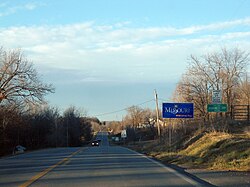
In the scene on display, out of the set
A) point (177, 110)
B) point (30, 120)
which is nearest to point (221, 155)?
point (177, 110)

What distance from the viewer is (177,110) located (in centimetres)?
3541

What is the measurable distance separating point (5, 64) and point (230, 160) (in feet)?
128

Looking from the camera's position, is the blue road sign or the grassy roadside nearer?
the grassy roadside

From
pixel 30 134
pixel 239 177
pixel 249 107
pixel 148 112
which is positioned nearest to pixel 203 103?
pixel 249 107

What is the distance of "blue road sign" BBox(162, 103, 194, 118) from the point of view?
35062 mm

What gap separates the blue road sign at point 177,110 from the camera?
35062 mm

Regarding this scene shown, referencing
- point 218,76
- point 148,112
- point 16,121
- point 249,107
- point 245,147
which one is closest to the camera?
point 245,147

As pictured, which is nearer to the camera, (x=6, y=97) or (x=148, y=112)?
(x=6, y=97)

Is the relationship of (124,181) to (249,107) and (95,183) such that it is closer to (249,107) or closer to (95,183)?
(95,183)

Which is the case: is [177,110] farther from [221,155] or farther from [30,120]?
[30,120]

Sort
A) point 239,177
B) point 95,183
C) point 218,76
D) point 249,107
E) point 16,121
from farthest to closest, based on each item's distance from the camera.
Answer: point 16,121
point 218,76
point 249,107
point 239,177
point 95,183

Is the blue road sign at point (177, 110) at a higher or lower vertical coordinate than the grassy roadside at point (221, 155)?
higher

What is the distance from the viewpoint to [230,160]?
21.0m

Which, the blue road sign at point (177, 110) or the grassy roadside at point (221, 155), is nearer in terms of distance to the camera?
the grassy roadside at point (221, 155)
